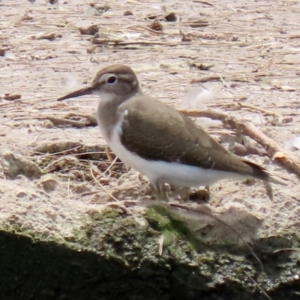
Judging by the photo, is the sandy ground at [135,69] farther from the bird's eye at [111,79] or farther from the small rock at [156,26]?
the bird's eye at [111,79]

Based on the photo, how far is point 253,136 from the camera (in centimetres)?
624

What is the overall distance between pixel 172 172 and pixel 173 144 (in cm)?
17

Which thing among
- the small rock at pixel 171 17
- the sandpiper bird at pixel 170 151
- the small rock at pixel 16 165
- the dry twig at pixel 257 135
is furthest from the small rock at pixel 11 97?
the small rock at pixel 171 17

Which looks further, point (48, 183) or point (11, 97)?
point (11, 97)

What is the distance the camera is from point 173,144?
5.49m

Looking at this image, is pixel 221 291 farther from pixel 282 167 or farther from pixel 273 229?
pixel 282 167

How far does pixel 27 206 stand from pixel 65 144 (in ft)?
3.47

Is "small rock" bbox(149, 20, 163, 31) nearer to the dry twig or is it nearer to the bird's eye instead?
the dry twig

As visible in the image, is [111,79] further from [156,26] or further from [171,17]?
[171,17]

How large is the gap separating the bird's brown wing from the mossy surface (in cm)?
38

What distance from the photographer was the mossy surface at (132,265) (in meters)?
5.20

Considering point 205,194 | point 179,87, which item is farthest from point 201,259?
point 179,87

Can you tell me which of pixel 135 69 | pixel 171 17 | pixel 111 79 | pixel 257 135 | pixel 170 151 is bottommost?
pixel 171 17

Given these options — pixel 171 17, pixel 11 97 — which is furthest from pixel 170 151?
pixel 171 17
